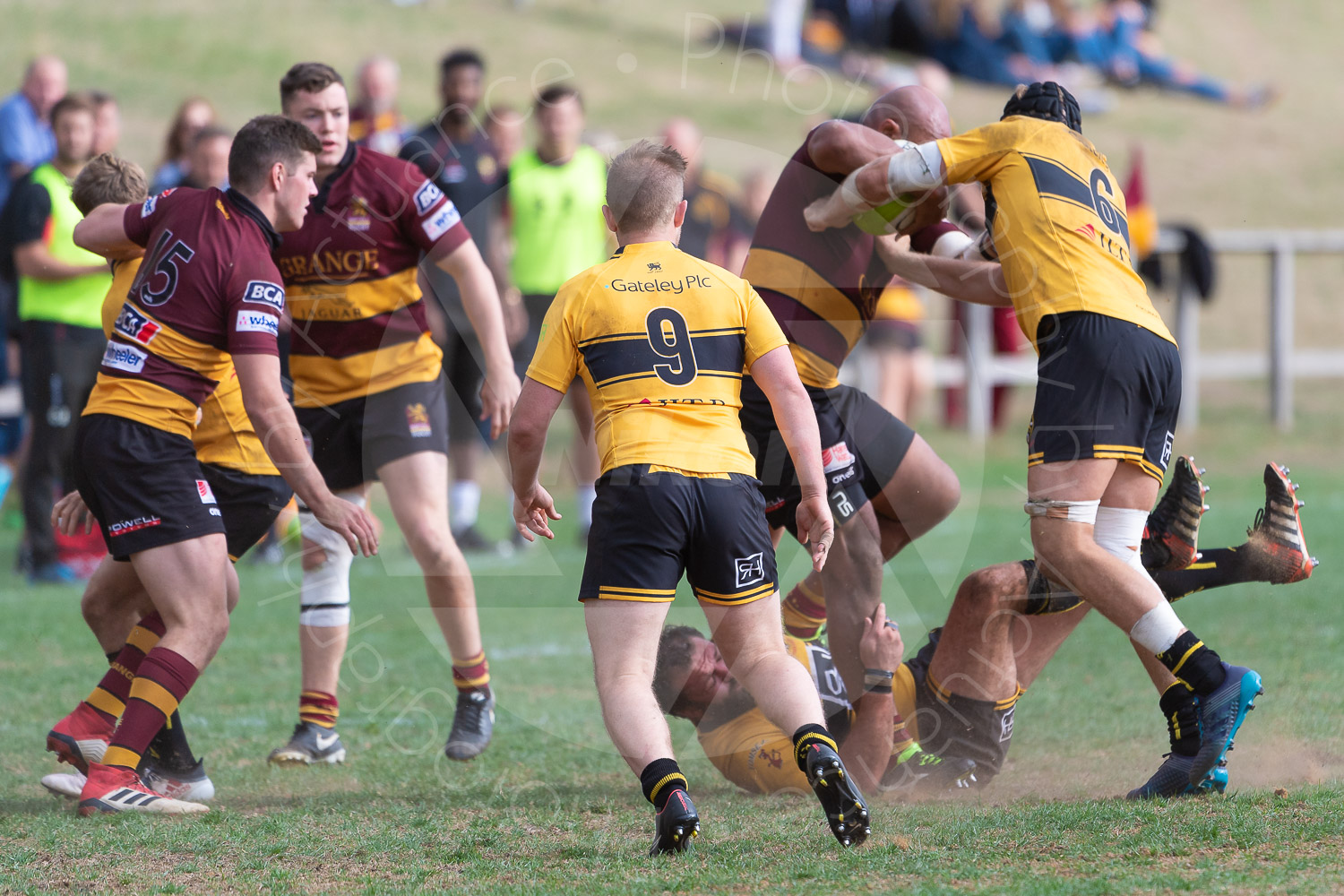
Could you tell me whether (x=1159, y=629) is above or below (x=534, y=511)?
below

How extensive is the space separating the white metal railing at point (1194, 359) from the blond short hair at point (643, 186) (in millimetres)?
9752

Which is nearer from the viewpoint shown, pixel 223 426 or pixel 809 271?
pixel 223 426

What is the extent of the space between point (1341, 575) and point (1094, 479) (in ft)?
13.9

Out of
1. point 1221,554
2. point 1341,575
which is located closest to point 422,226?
point 1221,554

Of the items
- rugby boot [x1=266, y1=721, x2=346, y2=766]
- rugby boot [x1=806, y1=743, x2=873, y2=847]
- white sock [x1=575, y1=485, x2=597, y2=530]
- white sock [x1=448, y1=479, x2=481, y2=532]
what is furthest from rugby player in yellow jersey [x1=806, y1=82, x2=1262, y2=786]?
white sock [x1=448, y1=479, x2=481, y2=532]

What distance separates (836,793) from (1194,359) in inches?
442

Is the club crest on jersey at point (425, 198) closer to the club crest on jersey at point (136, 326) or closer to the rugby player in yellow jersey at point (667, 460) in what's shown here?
the club crest on jersey at point (136, 326)

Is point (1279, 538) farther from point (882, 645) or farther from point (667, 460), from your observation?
point (667, 460)

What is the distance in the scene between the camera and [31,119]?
32.0 ft

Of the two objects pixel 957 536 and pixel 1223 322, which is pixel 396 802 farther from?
pixel 1223 322

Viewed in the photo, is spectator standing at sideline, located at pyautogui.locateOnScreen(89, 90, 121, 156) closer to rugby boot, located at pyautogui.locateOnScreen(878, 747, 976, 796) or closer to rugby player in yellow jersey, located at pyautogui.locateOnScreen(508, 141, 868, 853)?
rugby player in yellow jersey, located at pyautogui.locateOnScreen(508, 141, 868, 853)

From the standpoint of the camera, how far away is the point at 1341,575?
24.7 feet

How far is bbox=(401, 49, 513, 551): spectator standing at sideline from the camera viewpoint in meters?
9.28

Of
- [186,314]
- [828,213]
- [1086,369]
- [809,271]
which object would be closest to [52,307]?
[186,314]
